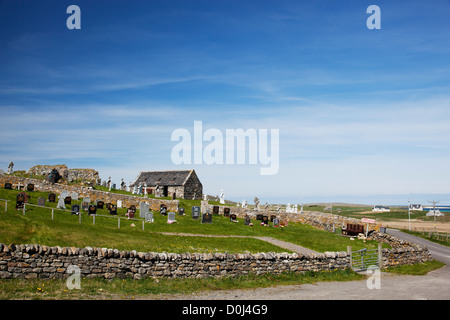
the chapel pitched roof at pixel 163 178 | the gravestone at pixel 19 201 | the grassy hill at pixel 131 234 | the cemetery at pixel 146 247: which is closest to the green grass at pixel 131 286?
the cemetery at pixel 146 247

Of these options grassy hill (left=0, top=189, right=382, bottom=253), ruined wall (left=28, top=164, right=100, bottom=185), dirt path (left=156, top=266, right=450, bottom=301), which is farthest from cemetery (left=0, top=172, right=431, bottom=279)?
ruined wall (left=28, top=164, right=100, bottom=185)

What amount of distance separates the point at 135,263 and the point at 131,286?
5.56 ft

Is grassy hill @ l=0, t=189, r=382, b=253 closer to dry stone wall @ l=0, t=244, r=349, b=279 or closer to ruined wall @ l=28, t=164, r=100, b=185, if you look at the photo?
dry stone wall @ l=0, t=244, r=349, b=279

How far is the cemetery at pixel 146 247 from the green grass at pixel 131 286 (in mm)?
539

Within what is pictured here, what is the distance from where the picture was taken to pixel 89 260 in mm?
19594

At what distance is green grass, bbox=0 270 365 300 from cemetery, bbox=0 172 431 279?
0.54 meters

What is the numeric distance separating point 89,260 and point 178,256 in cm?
457

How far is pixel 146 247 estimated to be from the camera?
24.7 meters

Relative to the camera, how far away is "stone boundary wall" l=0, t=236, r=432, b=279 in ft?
60.6

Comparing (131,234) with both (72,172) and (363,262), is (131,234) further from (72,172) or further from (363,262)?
(72,172)

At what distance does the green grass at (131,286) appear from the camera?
53.2 feet

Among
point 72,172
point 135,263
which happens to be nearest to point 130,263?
point 135,263

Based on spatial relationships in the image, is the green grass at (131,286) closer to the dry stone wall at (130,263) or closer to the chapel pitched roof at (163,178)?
the dry stone wall at (130,263)

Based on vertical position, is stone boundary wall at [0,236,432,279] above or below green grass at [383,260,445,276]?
above
